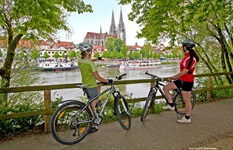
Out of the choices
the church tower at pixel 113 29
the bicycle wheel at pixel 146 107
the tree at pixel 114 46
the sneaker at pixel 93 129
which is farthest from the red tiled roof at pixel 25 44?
the church tower at pixel 113 29

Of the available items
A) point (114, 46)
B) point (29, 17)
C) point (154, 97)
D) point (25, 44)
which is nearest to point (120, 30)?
point (114, 46)

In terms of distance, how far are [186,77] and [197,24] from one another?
267cm

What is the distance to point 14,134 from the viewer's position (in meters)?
3.04

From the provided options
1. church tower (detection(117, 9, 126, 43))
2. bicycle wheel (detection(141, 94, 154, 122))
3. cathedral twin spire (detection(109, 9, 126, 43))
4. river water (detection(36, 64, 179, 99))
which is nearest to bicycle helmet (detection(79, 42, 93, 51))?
bicycle wheel (detection(141, 94, 154, 122))

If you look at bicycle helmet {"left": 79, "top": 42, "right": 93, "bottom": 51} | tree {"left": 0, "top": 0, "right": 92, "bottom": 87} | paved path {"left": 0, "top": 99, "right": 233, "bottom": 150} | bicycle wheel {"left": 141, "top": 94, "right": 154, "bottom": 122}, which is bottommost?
paved path {"left": 0, "top": 99, "right": 233, "bottom": 150}

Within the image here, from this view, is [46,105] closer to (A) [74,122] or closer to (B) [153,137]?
(A) [74,122]

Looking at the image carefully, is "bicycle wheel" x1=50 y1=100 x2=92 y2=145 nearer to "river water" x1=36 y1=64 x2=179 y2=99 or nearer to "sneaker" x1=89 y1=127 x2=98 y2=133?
"sneaker" x1=89 y1=127 x2=98 y2=133

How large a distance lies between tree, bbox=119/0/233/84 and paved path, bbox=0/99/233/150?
259 cm

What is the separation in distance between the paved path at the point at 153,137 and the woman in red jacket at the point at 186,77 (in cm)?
38

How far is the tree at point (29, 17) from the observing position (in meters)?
3.48

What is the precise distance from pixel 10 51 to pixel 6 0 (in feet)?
4.01

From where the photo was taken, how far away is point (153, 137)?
2959mm

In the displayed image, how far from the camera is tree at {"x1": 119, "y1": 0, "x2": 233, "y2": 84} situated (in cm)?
488

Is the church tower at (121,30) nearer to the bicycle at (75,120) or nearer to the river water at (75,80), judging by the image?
the river water at (75,80)
